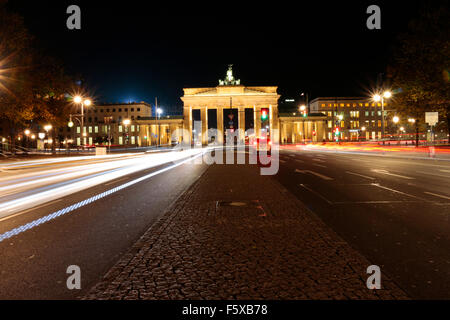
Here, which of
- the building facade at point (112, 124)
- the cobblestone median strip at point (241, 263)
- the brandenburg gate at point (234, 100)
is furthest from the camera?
the building facade at point (112, 124)

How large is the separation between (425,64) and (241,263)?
32.4 m

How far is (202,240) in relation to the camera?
536 cm

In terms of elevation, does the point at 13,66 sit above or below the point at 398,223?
above

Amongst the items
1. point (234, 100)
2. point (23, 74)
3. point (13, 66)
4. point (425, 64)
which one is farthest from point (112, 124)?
point (425, 64)

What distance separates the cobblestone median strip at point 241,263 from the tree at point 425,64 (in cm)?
2715

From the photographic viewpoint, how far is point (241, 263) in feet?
13.9

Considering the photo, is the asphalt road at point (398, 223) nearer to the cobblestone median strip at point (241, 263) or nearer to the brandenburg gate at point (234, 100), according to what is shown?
the cobblestone median strip at point (241, 263)

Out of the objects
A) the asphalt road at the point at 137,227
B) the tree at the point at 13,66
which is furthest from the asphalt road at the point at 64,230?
the tree at the point at 13,66

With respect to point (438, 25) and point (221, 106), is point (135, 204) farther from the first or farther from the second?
point (221, 106)

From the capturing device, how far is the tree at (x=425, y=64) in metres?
27.5

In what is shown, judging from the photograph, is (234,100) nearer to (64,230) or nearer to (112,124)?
(112,124)

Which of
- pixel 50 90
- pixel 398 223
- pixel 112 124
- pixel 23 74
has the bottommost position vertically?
pixel 398 223

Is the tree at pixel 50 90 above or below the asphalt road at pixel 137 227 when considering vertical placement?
above

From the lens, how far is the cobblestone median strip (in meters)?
3.42
